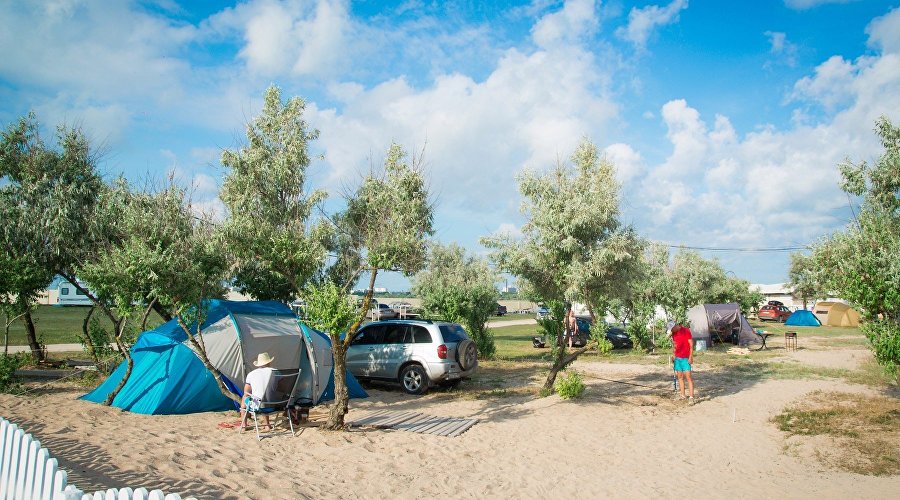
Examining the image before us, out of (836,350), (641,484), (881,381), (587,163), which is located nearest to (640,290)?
(836,350)

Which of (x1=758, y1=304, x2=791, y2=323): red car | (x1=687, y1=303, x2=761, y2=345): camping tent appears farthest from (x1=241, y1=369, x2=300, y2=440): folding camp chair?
(x1=758, y1=304, x2=791, y2=323): red car

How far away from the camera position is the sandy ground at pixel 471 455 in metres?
6.11

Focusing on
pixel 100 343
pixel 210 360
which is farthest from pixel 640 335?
pixel 100 343

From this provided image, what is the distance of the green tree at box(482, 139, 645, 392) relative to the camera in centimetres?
1145

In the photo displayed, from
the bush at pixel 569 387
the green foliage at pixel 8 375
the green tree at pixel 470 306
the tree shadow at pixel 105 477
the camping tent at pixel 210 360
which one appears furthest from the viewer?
the green tree at pixel 470 306

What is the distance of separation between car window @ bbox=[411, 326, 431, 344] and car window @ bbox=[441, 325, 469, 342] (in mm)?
345

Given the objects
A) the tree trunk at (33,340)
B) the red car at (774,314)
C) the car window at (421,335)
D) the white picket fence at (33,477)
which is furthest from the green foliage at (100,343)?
the red car at (774,314)

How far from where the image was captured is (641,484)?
670cm

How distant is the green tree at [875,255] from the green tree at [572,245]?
11.4 feet

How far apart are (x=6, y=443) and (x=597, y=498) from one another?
545cm

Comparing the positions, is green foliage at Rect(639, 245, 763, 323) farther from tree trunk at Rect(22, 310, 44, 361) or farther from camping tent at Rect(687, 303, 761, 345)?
tree trunk at Rect(22, 310, 44, 361)

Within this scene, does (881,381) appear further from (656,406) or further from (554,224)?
(554,224)

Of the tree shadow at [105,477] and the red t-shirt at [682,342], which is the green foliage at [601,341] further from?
the tree shadow at [105,477]

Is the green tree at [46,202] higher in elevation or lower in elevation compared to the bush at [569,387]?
higher
